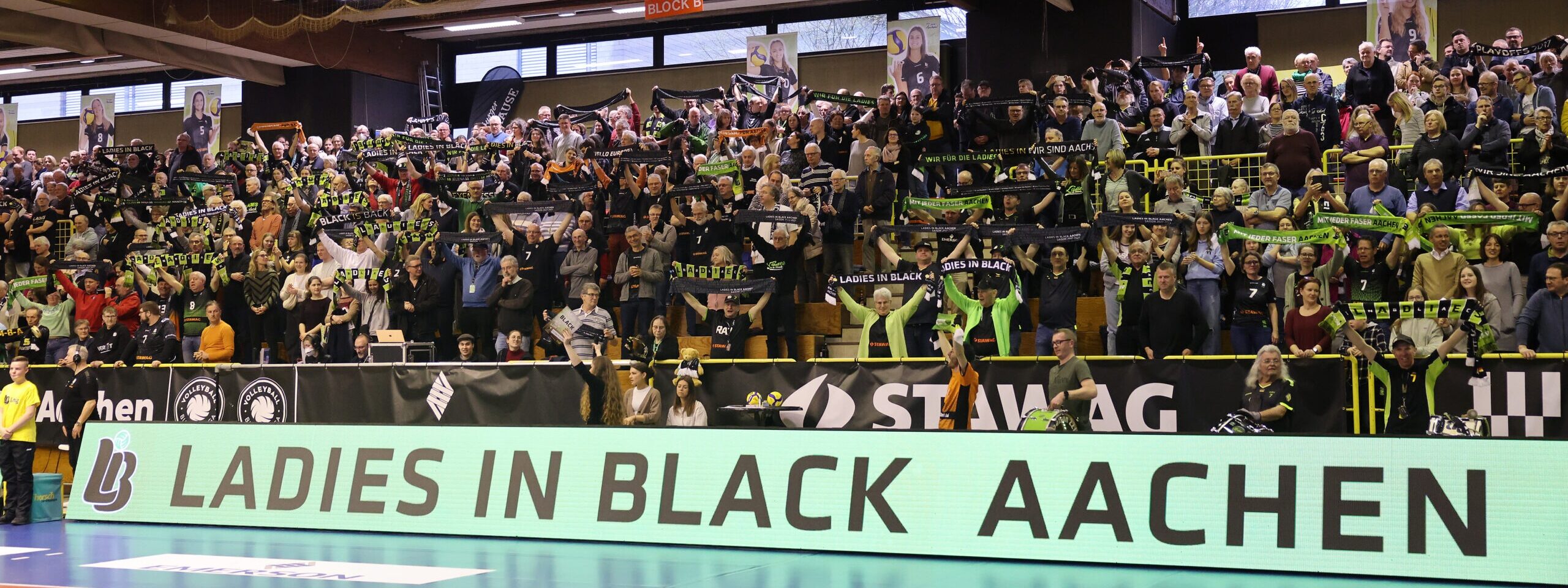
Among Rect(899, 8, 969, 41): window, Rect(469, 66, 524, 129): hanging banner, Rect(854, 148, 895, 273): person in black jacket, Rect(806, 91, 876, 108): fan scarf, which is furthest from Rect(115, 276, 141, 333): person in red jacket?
Rect(899, 8, 969, 41): window

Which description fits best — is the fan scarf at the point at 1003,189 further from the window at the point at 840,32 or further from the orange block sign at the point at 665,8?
the window at the point at 840,32

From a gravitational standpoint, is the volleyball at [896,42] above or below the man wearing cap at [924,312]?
above

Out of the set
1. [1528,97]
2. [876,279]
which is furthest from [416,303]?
[1528,97]

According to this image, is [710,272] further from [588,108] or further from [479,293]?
[588,108]

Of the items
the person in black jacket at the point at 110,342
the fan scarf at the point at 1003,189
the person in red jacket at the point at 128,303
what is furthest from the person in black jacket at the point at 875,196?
the person in red jacket at the point at 128,303

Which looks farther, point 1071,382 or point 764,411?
point 764,411

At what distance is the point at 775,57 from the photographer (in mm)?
25312

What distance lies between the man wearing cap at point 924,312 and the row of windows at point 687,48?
1202 centimetres

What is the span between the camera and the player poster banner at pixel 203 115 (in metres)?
28.9

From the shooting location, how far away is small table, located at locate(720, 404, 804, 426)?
14.2 m

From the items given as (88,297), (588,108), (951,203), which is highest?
(588,108)

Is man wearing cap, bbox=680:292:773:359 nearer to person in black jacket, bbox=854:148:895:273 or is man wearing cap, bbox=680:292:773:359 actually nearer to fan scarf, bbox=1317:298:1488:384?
person in black jacket, bbox=854:148:895:273

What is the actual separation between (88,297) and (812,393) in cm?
1119

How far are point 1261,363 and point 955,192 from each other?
484cm
